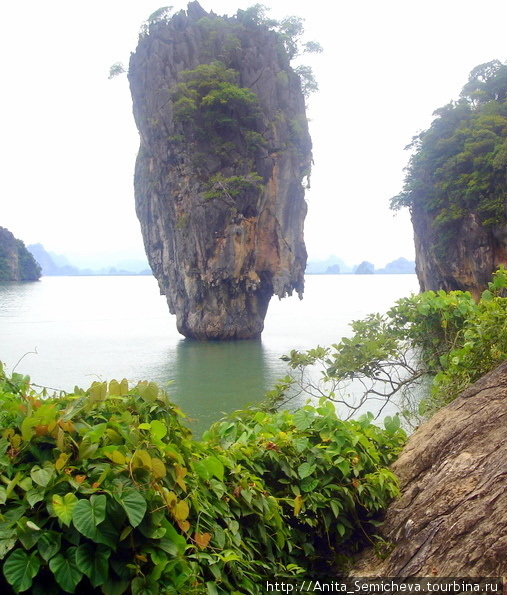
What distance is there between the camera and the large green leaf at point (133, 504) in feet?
4.53

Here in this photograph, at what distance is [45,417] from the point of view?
160 centimetres

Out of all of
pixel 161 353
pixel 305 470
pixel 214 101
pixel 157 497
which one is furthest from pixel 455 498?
pixel 214 101

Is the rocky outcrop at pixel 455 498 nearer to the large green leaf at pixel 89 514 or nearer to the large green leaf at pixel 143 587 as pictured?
the large green leaf at pixel 143 587

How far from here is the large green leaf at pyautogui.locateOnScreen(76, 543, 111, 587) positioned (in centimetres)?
137

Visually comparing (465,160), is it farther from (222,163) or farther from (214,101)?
(214,101)

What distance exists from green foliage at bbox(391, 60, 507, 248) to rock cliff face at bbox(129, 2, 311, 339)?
5378 mm

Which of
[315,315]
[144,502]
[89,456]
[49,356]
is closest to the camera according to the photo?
[144,502]

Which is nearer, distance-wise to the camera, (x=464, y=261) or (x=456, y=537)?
(x=456, y=537)

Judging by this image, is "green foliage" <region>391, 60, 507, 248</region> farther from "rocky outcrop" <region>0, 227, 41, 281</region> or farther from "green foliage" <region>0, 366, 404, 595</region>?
"rocky outcrop" <region>0, 227, 41, 281</region>

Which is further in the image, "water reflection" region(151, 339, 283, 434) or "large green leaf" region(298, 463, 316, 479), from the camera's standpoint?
"water reflection" region(151, 339, 283, 434)

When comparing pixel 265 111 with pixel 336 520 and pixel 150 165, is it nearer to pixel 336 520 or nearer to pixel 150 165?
pixel 150 165

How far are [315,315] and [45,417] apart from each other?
1403 inches

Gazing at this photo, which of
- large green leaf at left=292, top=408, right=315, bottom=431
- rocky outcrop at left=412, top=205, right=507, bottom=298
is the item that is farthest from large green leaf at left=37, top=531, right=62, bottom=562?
rocky outcrop at left=412, top=205, right=507, bottom=298

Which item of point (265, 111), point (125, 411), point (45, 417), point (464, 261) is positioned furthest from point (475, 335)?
point (265, 111)
